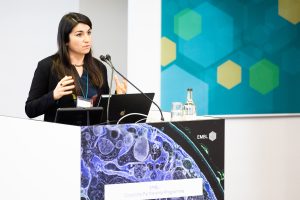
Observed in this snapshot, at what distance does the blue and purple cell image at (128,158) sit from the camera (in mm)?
1688

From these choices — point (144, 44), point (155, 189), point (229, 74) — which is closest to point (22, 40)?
point (144, 44)

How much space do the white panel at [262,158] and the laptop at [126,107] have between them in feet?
5.84

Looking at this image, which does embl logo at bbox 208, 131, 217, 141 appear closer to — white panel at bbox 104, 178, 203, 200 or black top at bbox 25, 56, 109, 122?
white panel at bbox 104, 178, 203, 200

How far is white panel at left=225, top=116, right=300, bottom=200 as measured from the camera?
3854mm

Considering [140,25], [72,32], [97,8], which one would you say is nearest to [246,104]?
[140,25]

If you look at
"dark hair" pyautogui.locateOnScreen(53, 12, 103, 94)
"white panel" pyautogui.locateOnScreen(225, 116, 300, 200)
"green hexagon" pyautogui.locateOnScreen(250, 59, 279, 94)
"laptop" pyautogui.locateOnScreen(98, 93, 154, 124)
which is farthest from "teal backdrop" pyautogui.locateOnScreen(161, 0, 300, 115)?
"laptop" pyautogui.locateOnScreen(98, 93, 154, 124)

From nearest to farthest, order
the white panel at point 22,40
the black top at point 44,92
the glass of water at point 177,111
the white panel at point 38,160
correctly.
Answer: the white panel at point 38,160
the glass of water at point 177,111
the black top at point 44,92
the white panel at point 22,40

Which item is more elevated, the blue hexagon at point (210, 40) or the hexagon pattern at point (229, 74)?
the blue hexagon at point (210, 40)

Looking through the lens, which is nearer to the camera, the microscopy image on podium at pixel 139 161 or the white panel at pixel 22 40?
the microscopy image on podium at pixel 139 161

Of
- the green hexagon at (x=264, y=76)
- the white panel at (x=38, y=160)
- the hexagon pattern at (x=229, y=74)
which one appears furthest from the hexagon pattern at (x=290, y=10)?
the white panel at (x=38, y=160)

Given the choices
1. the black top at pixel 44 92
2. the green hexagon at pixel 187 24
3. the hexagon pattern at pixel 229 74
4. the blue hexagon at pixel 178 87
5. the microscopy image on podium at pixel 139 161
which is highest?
the green hexagon at pixel 187 24

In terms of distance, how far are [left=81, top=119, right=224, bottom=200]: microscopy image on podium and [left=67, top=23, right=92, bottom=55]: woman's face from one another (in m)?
0.90

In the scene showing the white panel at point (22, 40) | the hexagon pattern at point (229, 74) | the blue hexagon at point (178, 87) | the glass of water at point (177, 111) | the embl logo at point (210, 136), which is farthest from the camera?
the hexagon pattern at point (229, 74)

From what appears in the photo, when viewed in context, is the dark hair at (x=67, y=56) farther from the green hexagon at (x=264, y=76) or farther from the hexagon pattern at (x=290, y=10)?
the hexagon pattern at (x=290, y=10)
